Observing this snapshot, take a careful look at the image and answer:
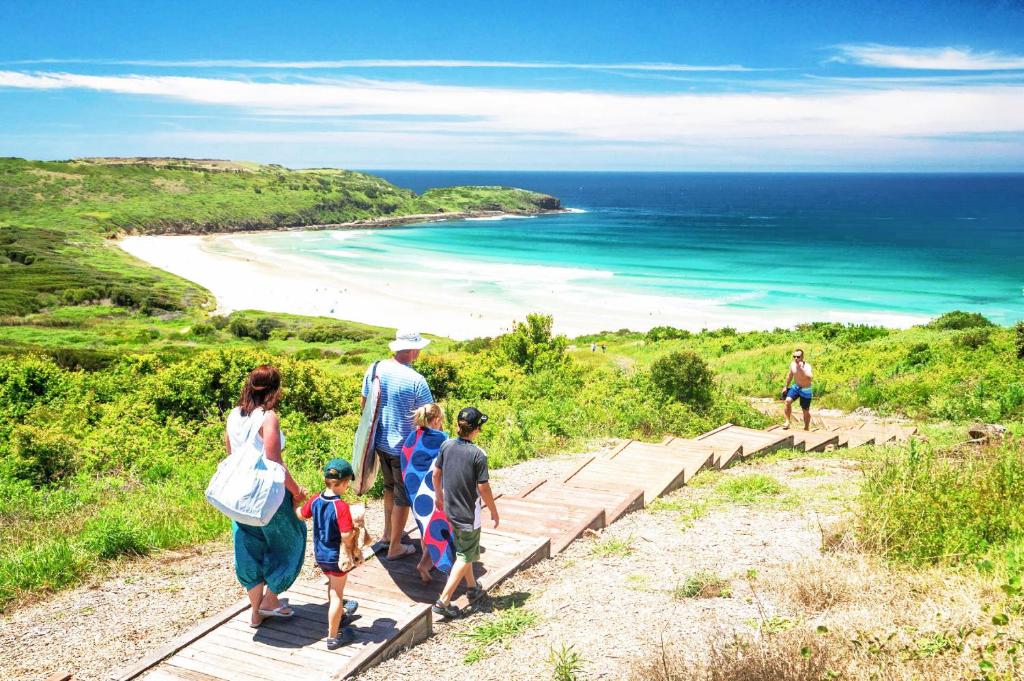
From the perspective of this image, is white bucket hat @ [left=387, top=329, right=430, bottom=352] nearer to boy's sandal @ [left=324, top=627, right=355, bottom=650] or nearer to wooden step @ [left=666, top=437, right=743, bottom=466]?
boy's sandal @ [left=324, top=627, right=355, bottom=650]

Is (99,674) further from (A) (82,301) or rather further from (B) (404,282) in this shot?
(B) (404,282)

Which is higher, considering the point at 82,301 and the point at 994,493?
the point at 994,493

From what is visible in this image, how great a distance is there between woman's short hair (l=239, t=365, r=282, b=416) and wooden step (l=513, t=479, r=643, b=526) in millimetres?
3700

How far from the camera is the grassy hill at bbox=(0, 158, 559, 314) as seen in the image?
60.0 meters

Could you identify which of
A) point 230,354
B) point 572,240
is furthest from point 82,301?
point 572,240

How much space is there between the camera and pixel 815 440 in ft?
41.2

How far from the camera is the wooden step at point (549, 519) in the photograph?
693 centimetres

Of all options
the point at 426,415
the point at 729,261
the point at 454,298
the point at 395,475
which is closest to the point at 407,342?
the point at 426,415

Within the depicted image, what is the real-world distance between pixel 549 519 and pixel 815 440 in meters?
6.99

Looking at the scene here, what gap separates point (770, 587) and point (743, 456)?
5.73 meters

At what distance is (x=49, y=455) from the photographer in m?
11.4

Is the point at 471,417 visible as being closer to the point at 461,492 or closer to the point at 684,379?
the point at 461,492

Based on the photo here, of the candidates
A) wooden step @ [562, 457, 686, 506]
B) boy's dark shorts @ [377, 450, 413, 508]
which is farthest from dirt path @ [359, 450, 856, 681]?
boy's dark shorts @ [377, 450, 413, 508]

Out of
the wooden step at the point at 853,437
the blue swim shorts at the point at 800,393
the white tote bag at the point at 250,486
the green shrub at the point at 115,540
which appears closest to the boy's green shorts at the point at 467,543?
the white tote bag at the point at 250,486
